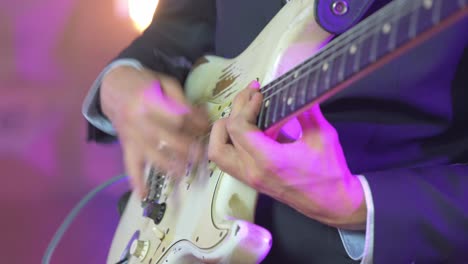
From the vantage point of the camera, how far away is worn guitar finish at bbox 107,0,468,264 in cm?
42

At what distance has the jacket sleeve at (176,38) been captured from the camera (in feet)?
3.09

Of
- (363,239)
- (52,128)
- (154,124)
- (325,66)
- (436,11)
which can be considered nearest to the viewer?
(436,11)

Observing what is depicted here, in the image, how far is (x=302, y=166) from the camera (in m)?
0.54

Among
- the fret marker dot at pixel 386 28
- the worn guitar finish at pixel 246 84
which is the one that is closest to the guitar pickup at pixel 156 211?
the worn guitar finish at pixel 246 84

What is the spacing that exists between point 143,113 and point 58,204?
0.94 m

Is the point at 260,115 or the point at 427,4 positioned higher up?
the point at 427,4

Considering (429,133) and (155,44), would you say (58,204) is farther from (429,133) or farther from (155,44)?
(429,133)

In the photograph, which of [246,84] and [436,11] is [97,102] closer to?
[246,84]

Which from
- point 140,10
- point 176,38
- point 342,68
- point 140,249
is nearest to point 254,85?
point 342,68

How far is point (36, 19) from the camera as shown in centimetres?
154

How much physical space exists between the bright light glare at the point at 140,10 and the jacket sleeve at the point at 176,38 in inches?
21.6

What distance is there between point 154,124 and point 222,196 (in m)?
0.15

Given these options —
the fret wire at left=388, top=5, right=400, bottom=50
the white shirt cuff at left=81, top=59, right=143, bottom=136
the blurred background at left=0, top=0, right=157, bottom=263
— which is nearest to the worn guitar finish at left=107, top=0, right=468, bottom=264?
the fret wire at left=388, top=5, right=400, bottom=50

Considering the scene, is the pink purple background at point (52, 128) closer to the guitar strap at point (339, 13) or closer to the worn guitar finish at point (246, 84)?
the worn guitar finish at point (246, 84)
